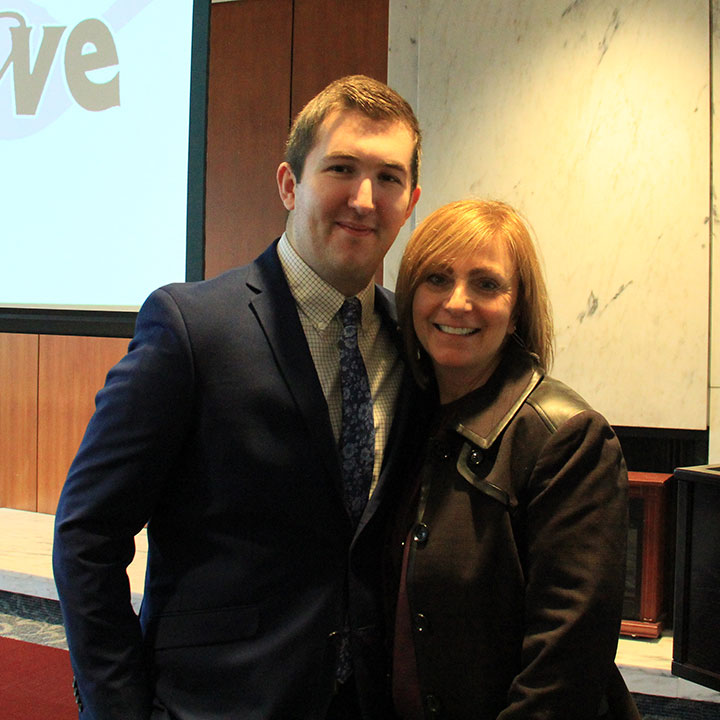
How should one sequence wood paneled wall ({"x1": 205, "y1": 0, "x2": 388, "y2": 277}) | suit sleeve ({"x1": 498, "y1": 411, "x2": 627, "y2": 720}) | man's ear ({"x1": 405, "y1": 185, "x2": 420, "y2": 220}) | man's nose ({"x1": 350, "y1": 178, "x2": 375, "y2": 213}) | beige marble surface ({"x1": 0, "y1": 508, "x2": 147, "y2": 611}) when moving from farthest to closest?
1. wood paneled wall ({"x1": 205, "y1": 0, "x2": 388, "y2": 277})
2. beige marble surface ({"x1": 0, "y1": 508, "x2": 147, "y2": 611})
3. man's ear ({"x1": 405, "y1": 185, "x2": 420, "y2": 220})
4. man's nose ({"x1": 350, "y1": 178, "x2": 375, "y2": 213})
5. suit sleeve ({"x1": 498, "y1": 411, "x2": 627, "y2": 720})

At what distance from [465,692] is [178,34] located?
3.07m

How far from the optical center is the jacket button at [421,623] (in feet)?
3.93

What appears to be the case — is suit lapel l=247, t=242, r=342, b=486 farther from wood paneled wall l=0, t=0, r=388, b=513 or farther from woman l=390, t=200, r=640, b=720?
wood paneled wall l=0, t=0, r=388, b=513

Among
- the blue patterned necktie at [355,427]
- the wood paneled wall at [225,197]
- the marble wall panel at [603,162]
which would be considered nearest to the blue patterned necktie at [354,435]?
the blue patterned necktie at [355,427]

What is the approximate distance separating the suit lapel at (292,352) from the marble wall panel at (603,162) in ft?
5.69

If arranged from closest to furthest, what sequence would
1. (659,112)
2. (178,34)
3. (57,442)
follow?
(659,112), (178,34), (57,442)

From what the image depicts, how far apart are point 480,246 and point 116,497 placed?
70cm

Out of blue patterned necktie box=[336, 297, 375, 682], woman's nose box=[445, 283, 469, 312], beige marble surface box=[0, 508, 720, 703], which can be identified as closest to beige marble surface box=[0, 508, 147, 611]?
beige marble surface box=[0, 508, 720, 703]

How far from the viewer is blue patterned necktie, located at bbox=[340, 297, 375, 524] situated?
1.30 m

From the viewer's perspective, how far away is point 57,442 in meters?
3.75

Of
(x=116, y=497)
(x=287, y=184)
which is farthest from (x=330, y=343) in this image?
(x=116, y=497)

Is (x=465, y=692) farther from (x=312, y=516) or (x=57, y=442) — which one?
(x=57, y=442)

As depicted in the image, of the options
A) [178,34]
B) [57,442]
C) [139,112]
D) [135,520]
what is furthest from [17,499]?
[135,520]

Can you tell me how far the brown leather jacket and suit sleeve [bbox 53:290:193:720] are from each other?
0.42 m
